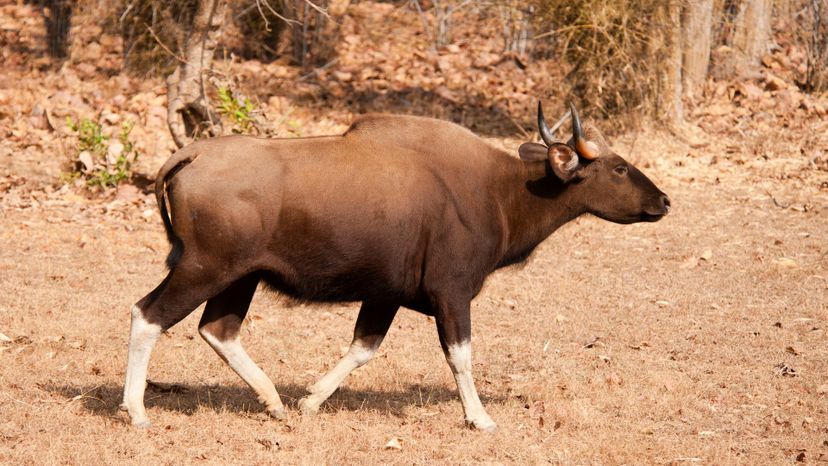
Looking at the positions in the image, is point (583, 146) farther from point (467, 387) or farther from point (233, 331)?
point (233, 331)

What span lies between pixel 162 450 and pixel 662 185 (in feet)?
33.2

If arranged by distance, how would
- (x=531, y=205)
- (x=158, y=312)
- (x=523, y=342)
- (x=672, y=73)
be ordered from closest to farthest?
(x=158, y=312) → (x=531, y=205) → (x=523, y=342) → (x=672, y=73)

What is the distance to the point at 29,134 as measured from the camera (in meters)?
16.5

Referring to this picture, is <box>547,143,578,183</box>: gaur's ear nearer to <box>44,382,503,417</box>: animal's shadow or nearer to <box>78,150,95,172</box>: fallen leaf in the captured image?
<box>44,382,503,417</box>: animal's shadow

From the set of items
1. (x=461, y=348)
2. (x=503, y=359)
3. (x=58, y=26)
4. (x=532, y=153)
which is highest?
(x=532, y=153)

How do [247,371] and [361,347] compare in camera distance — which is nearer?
[247,371]

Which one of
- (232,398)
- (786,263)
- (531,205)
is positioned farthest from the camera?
(786,263)

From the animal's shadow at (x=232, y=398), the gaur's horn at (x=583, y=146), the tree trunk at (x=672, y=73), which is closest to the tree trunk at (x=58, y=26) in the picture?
the tree trunk at (x=672, y=73)

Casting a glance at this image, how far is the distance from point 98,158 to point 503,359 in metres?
7.63

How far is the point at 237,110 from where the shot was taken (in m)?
13.6

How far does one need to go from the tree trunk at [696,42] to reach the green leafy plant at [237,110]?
23.1 ft

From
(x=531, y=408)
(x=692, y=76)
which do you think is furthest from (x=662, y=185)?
(x=531, y=408)

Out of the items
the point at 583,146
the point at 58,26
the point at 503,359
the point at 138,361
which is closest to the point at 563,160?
the point at 583,146

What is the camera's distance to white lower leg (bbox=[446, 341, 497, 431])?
6691mm
